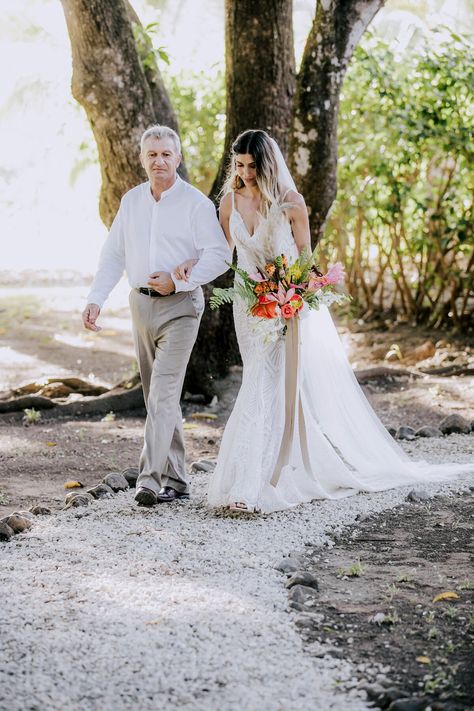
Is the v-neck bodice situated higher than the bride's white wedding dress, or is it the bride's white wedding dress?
the v-neck bodice

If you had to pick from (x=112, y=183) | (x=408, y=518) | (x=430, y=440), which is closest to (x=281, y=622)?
(x=408, y=518)

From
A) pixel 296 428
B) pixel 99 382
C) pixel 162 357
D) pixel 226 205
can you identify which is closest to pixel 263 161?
pixel 226 205

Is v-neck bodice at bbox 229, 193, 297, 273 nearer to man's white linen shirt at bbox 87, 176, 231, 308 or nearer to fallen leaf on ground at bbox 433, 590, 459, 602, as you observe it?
man's white linen shirt at bbox 87, 176, 231, 308

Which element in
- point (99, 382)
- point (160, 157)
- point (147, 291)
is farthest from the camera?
point (99, 382)

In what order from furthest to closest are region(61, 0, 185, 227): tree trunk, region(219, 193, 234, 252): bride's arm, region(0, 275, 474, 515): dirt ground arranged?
region(61, 0, 185, 227): tree trunk, region(0, 275, 474, 515): dirt ground, region(219, 193, 234, 252): bride's arm

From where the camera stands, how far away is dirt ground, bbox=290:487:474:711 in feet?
11.1

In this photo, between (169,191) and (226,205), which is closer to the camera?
(169,191)

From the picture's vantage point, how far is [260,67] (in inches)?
325

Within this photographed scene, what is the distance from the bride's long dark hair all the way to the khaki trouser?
72 centimetres

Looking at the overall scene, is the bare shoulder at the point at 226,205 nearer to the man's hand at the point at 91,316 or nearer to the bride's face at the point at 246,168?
the bride's face at the point at 246,168

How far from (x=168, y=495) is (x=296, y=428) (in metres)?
0.86

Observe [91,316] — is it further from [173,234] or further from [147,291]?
[173,234]

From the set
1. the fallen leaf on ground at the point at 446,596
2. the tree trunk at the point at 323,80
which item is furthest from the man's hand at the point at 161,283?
the tree trunk at the point at 323,80

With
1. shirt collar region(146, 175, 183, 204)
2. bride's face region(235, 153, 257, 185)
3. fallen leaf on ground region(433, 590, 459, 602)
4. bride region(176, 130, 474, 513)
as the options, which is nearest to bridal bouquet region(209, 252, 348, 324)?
bride region(176, 130, 474, 513)
